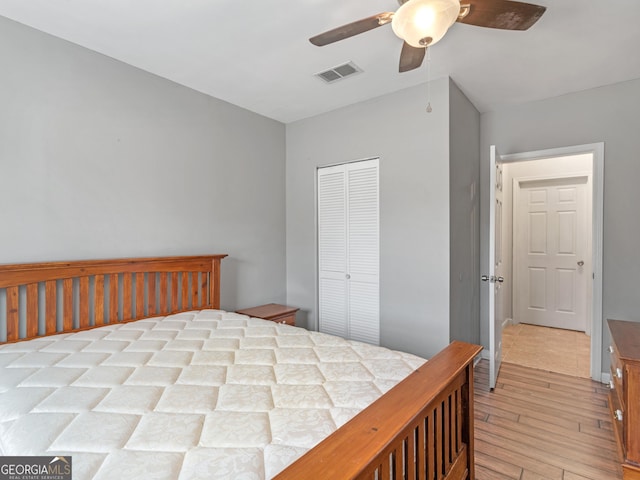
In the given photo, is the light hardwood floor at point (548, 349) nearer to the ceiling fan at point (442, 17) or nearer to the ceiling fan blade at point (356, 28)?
the ceiling fan at point (442, 17)

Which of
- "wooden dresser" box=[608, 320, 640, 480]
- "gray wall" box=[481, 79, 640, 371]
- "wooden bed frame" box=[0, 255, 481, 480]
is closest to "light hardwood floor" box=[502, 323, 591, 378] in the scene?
"gray wall" box=[481, 79, 640, 371]

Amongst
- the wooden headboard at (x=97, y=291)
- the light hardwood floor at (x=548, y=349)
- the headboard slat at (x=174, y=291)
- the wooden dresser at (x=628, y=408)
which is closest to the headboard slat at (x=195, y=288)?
the wooden headboard at (x=97, y=291)

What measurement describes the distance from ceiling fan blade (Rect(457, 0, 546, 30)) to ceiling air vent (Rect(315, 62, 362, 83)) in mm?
1141

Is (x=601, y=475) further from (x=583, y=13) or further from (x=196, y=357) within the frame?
(x=583, y=13)

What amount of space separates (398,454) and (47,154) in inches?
101

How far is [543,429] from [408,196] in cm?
195

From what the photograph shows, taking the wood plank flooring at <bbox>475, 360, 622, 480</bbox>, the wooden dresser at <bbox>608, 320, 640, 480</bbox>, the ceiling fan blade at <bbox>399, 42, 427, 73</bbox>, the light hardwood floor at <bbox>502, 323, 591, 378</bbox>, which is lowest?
the wood plank flooring at <bbox>475, 360, 622, 480</bbox>

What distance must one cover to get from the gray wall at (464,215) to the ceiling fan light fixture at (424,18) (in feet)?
4.66

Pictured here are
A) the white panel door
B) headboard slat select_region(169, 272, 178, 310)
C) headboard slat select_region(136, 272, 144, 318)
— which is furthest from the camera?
the white panel door

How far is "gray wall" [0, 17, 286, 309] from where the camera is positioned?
2027mm

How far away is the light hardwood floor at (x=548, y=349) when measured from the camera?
3.26 meters

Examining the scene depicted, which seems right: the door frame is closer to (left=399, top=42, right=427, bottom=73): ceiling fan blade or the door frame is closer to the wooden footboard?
(left=399, top=42, right=427, bottom=73): ceiling fan blade

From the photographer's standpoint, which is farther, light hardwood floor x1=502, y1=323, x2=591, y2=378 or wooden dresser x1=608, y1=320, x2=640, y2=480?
light hardwood floor x1=502, y1=323, x2=591, y2=378

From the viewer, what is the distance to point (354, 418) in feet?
3.18
